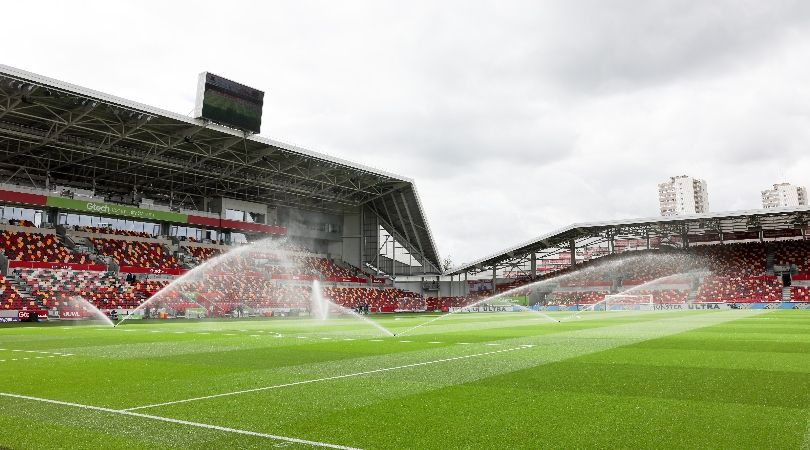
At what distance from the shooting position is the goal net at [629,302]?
201 feet

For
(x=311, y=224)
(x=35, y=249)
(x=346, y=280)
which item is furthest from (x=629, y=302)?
(x=35, y=249)

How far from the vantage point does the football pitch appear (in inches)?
229

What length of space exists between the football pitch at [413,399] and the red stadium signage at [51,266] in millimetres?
33384

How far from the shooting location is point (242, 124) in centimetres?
4447

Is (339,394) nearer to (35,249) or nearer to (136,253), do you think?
(35,249)

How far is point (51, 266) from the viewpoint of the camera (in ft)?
145

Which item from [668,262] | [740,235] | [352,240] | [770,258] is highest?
[740,235]

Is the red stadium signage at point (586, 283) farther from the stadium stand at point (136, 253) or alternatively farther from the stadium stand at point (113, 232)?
the stadium stand at point (113, 232)

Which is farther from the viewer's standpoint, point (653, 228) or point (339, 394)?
point (653, 228)

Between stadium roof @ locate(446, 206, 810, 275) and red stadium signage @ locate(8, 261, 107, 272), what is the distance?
44352 millimetres

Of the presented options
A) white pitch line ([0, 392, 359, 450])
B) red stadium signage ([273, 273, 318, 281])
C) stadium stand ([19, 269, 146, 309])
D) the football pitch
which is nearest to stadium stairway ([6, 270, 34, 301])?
stadium stand ([19, 269, 146, 309])

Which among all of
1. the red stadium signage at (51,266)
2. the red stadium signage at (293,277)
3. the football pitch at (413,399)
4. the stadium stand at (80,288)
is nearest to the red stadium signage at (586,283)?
the red stadium signage at (293,277)

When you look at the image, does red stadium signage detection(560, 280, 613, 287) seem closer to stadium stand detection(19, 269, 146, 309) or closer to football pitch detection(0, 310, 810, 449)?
stadium stand detection(19, 269, 146, 309)

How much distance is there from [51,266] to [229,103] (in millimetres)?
18481
